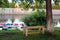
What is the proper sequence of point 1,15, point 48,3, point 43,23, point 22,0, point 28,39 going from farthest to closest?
1. point 1,15
2. point 43,23
3. point 22,0
4. point 48,3
5. point 28,39

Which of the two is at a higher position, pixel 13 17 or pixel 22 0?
pixel 22 0

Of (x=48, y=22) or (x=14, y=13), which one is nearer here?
(x=48, y=22)

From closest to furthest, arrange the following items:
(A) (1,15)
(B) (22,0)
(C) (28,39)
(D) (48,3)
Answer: (C) (28,39), (D) (48,3), (B) (22,0), (A) (1,15)

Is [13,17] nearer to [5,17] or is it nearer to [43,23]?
[5,17]

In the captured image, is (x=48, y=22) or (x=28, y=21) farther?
(x=28, y=21)

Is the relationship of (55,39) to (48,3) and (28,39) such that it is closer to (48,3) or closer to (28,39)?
(28,39)

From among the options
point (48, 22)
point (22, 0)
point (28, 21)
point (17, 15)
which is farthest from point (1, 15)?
point (48, 22)

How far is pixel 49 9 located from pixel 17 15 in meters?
22.4

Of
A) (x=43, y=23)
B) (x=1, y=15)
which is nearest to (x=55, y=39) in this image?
(x=43, y=23)

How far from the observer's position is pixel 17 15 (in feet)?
123

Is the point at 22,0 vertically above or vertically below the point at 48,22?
above

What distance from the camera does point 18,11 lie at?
124ft

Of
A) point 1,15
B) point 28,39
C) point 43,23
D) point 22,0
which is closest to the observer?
point 28,39

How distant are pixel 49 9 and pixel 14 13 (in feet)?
73.9
